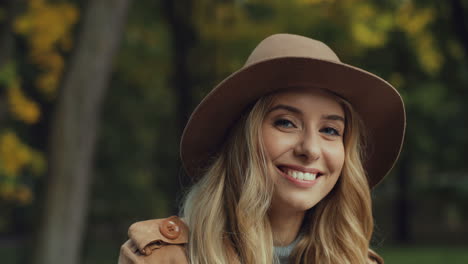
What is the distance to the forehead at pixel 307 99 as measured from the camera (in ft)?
9.91

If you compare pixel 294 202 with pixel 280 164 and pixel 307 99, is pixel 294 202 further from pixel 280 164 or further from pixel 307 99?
pixel 307 99

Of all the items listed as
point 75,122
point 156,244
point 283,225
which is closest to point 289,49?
point 283,225

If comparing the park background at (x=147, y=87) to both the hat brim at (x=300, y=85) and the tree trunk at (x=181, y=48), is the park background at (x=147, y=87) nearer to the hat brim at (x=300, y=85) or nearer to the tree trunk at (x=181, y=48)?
the tree trunk at (x=181, y=48)

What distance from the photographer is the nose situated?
2961mm

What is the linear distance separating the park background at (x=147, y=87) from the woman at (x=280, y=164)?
45 cm

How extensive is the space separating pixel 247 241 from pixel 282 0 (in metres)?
11.4

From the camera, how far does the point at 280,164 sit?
119 inches

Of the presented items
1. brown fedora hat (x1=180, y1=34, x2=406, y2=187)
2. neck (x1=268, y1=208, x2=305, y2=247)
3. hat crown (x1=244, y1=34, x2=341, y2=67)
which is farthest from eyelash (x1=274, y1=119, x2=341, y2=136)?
neck (x1=268, y1=208, x2=305, y2=247)

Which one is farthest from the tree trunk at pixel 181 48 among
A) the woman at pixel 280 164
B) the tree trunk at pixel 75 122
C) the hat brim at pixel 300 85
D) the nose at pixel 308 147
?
the nose at pixel 308 147

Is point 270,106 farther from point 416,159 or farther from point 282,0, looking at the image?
point 416,159

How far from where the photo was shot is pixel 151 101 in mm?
22828

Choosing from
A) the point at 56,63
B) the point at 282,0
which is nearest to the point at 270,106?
the point at 56,63

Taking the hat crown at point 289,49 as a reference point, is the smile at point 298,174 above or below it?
below

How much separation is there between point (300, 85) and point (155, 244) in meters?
0.81
